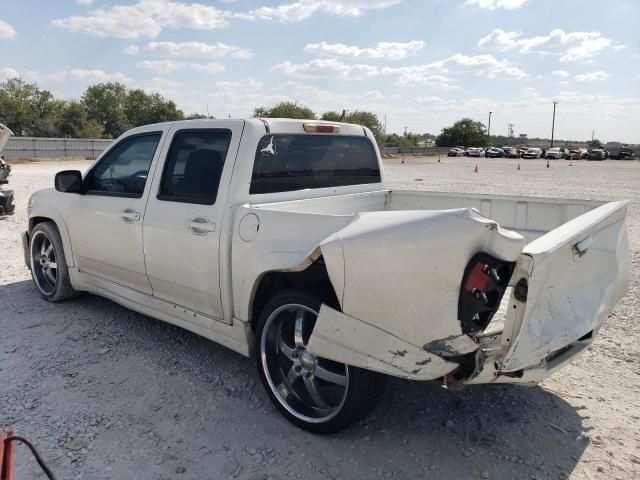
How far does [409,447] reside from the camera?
307 centimetres

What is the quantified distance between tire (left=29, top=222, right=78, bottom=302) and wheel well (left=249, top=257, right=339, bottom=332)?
276 cm

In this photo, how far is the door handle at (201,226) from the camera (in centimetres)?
359

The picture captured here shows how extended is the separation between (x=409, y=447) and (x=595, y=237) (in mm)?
1618

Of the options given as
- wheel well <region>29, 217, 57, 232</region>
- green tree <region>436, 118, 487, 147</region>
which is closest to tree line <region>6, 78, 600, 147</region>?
green tree <region>436, 118, 487, 147</region>

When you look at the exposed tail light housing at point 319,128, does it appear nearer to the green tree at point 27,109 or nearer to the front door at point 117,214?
the front door at point 117,214

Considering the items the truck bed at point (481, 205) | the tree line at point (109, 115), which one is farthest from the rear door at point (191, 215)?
the tree line at point (109, 115)

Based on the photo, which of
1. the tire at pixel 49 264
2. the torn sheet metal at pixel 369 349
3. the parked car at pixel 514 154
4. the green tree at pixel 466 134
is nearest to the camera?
the torn sheet metal at pixel 369 349

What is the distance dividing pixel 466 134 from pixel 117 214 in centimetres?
10589

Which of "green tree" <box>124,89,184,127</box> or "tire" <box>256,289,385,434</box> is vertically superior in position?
"green tree" <box>124,89,184,127</box>

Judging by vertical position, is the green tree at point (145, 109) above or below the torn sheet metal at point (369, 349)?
above

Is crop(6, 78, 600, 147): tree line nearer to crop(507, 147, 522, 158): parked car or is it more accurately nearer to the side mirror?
crop(507, 147, 522, 158): parked car

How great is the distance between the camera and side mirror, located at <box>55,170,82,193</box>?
15.6ft

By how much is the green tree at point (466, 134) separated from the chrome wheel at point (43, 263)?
343 ft

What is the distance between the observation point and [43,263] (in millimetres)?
5602
